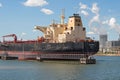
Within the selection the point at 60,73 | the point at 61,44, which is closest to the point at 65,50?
the point at 61,44

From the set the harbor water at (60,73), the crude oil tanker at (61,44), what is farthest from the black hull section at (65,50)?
the harbor water at (60,73)

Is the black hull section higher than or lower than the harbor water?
higher

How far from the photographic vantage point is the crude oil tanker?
7281cm

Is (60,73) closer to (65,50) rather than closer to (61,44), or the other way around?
(65,50)

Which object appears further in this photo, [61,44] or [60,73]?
[61,44]

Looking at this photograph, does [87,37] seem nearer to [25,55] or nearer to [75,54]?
[75,54]

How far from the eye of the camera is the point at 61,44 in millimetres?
74875

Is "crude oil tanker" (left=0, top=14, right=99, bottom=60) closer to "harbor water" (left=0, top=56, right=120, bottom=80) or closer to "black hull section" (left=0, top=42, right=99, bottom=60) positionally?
"black hull section" (left=0, top=42, right=99, bottom=60)

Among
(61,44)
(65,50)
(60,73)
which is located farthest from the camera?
(61,44)

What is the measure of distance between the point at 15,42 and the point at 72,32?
→ 67.7ft

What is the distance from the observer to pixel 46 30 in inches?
3366

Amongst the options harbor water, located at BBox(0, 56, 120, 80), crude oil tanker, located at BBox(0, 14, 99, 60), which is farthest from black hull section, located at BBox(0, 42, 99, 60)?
harbor water, located at BBox(0, 56, 120, 80)

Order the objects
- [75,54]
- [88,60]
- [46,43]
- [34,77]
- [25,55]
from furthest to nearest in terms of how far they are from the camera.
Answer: [25,55] → [46,43] → [75,54] → [88,60] → [34,77]

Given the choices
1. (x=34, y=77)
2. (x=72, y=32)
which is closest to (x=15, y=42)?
(x=72, y=32)
